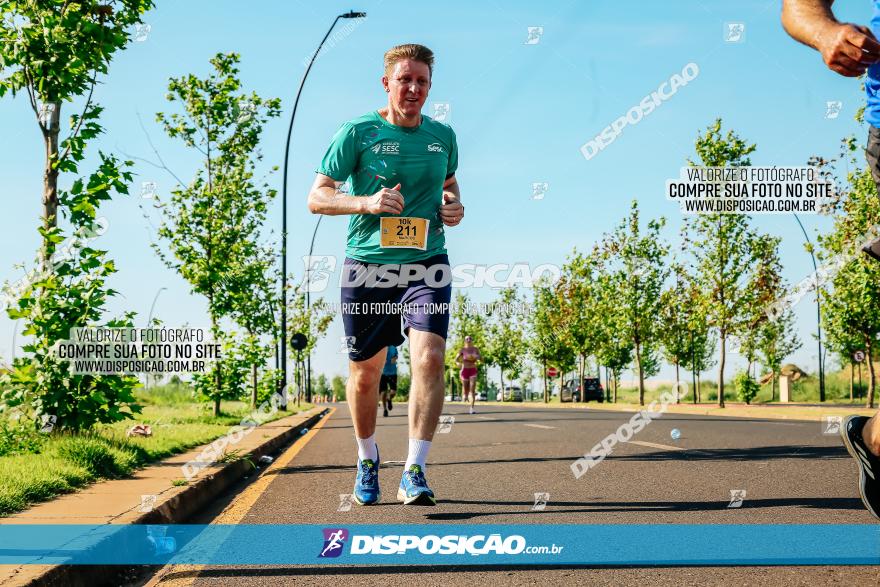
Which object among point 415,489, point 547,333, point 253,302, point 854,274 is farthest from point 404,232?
point 547,333

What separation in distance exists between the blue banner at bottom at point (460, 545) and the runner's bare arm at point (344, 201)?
5.32ft

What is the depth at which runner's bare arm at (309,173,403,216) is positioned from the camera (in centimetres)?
419

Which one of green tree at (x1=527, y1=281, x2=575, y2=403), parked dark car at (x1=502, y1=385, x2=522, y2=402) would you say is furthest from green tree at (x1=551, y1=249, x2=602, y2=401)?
parked dark car at (x1=502, y1=385, x2=522, y2=402)

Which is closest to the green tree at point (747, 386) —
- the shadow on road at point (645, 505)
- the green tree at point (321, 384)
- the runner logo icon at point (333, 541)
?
the shadow on road at point (645, 505)

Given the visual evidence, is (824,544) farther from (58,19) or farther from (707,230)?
(707,230)

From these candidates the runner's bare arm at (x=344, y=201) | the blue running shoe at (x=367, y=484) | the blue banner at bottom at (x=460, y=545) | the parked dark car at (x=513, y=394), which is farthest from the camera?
the parked dark car at (x=513, y=394)

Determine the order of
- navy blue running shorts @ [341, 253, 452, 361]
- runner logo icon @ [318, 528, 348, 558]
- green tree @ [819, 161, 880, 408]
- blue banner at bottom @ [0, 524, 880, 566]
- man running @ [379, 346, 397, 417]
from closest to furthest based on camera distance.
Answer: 1. blue banner at bottom @ [0, 524, 880, 566]
2. runner logo icon @ [318, 528, 348, 558]
3. navy blue running shorts @ [341, 253, 452, 361]
4. man running @ [379, 346, 397, 417]
5. green tree @ [819, 161, 880, 408]

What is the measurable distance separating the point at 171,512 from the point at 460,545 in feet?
6.64

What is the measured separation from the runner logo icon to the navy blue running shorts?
1055 mm

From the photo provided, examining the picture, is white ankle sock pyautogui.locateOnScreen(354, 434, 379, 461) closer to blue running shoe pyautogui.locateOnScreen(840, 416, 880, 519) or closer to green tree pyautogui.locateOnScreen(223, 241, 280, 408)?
blue running shoe pyautogui.locateOnScreen(840, 416, 880, 519)

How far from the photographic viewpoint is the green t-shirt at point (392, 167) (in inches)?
180

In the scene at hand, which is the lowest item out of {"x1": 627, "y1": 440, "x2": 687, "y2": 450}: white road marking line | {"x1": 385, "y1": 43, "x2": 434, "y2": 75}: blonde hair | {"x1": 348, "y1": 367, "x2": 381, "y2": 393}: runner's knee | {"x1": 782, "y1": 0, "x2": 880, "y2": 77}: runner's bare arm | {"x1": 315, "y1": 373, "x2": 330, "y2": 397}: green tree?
{"x1": 315, "y1": 373, "x2": 330, "y2": 397}: green tree

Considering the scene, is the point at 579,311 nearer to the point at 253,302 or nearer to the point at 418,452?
the point at 253,302

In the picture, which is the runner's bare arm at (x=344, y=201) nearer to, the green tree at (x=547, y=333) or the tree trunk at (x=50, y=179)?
the tree trunk at (x=50, y=179)
